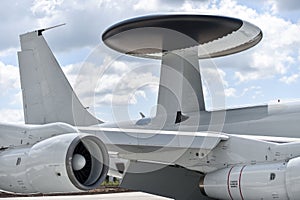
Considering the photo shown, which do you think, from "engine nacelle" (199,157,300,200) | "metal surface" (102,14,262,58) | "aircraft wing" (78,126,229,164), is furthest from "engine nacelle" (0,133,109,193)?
"metal surface" (102,14,262,58)

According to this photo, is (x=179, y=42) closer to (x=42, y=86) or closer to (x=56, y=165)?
(x=42, y=86)

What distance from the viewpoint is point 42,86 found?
21562mm

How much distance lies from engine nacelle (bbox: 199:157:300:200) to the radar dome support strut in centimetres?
678

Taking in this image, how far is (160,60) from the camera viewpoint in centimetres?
3188

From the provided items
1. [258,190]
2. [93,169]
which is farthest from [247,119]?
[93,169]

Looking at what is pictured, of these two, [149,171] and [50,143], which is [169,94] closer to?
[149,171]

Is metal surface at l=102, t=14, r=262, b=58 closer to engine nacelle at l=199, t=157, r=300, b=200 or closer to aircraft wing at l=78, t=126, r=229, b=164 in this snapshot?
aircraft wing at l=78, t=126, r=229, b=164

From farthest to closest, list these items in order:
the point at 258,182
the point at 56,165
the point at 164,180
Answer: the point at 164,180 < the point at 258,182 < the point at 56,165

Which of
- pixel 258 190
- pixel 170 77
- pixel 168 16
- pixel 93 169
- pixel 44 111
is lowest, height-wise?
pixel 258 190

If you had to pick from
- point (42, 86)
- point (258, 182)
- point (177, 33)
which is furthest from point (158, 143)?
point (177, 33)

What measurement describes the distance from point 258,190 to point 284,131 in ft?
12.9

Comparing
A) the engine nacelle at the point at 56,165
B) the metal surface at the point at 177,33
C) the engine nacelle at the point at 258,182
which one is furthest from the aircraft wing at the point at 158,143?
the metal surface at the point at 177,33

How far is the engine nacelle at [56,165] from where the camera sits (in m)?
13.7

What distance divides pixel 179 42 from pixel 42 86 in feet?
28.9
